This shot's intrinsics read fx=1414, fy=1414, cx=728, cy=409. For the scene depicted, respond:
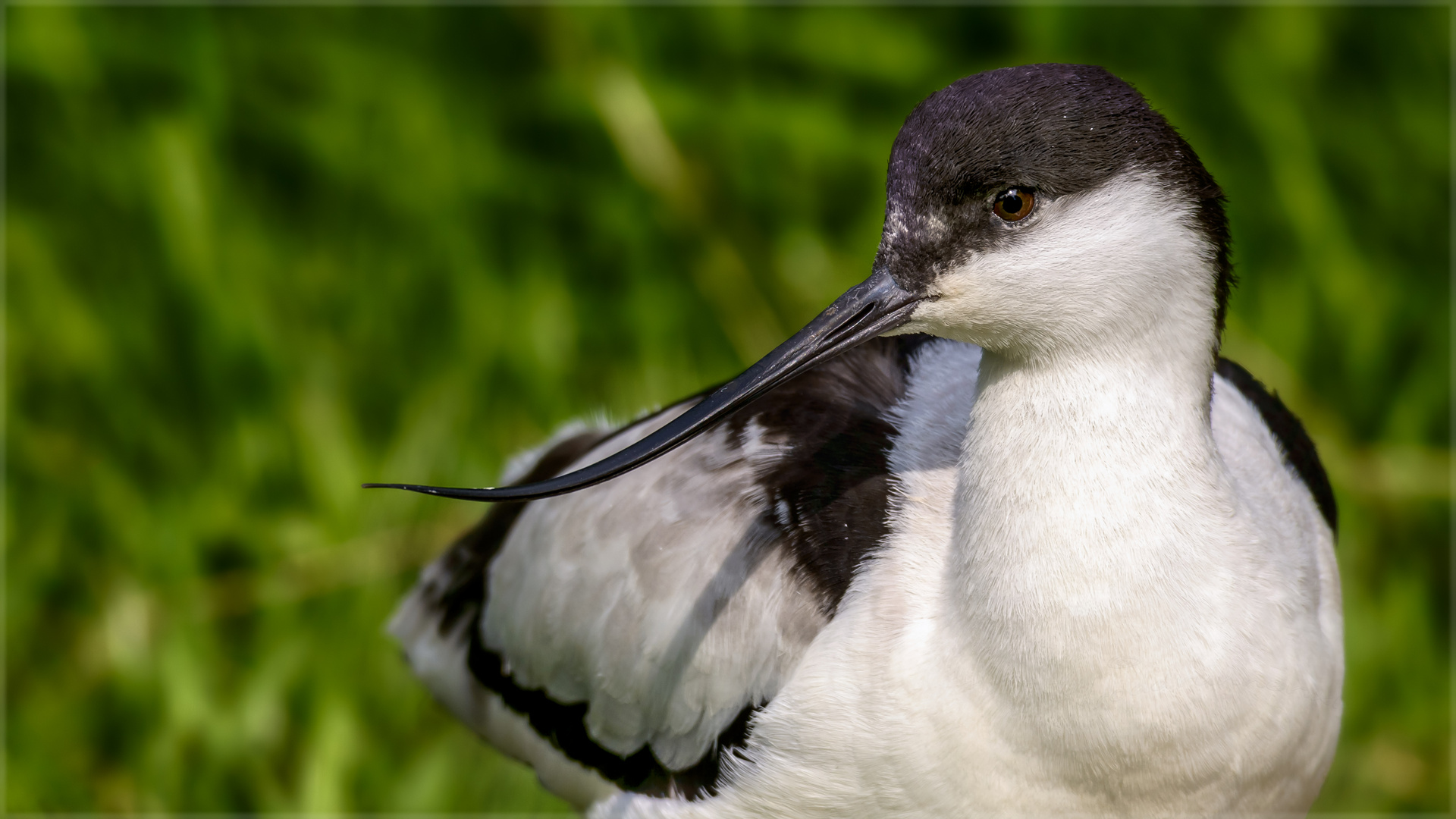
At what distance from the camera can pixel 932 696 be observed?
1713 mm

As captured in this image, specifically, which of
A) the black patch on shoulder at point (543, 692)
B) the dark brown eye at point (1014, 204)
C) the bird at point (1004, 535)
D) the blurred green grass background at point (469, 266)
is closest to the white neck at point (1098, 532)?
the bird at point (1004, 535)

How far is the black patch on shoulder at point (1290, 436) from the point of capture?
7.01 feet

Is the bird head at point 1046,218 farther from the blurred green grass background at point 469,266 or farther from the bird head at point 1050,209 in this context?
the blurred green grass background at point 469,266

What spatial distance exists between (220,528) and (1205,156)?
108 inches

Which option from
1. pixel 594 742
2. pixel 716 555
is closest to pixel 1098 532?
pixel 716 555

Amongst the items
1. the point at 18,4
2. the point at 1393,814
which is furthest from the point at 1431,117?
the point at 18,4

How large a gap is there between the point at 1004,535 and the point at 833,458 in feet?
1.06

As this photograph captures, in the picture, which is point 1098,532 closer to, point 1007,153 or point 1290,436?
point 1007,153

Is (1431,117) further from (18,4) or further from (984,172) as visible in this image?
(18,4)

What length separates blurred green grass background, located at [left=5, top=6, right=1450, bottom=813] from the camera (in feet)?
10.9

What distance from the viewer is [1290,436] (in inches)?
86.0

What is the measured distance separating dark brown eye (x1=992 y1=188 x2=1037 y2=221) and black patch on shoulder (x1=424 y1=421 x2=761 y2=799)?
74 centimetres

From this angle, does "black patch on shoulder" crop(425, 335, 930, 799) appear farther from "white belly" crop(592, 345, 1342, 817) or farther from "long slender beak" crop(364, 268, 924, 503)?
"long slender beak" crop(364, 268, 924, 503)

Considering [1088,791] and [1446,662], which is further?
[1446,662]
